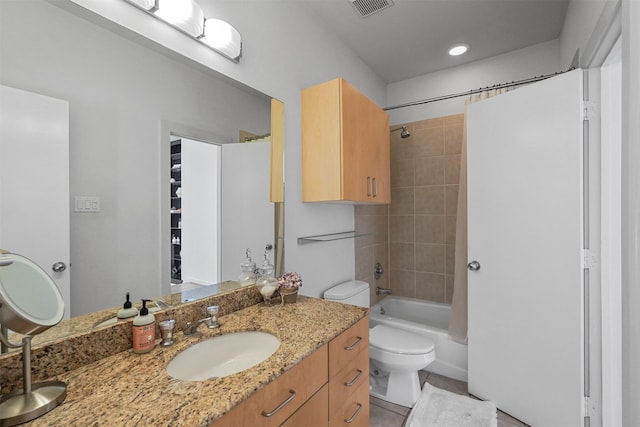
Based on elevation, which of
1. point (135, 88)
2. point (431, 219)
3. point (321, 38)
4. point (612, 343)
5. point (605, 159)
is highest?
point (321, 38)

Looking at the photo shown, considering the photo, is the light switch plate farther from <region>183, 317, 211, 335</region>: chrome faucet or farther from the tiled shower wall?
the tiled shower wall

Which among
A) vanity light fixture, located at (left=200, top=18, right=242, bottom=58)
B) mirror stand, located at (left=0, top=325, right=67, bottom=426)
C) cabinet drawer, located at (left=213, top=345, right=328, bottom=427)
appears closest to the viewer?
mirror stand, located at (left=0, top=325, right=67, bottom=426)

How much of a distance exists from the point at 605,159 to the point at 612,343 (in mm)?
947

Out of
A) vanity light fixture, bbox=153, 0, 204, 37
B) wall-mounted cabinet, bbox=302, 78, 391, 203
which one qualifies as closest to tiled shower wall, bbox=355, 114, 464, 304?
wall-mounted cabinet, bbox=302, 78, 391, 203

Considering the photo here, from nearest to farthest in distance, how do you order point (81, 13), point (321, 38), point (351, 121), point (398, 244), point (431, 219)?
1. point (81, 13)
2. point (351, 121)
3. point (321, 38)
4. point (431, 219)
5. point (398, 244)

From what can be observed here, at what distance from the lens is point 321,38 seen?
214 centimetres

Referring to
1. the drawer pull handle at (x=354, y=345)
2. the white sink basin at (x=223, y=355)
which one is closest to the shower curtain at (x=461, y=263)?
the drawer pull handle at (x=354, y=345)

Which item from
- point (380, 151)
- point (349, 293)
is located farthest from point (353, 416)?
point (380, 151)

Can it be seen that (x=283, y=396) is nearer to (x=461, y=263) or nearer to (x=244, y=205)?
(x=244, y=205)

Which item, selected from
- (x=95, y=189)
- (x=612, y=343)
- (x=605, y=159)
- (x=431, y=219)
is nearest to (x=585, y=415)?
(x=612, y=343)

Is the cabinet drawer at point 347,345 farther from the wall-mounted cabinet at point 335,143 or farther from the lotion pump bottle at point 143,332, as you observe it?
the wall-mounted cabinet at point 335,143

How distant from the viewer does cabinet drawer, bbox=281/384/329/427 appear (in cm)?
94

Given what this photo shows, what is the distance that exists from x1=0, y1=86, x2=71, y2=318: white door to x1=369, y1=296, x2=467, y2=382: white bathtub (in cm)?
219

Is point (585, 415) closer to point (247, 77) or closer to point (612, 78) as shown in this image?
point (612, 78)
